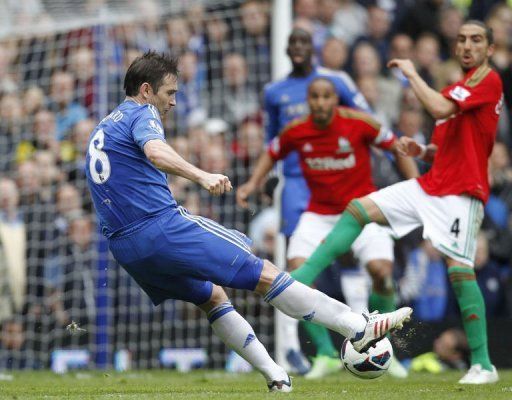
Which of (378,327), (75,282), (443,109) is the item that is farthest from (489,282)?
(378,327)

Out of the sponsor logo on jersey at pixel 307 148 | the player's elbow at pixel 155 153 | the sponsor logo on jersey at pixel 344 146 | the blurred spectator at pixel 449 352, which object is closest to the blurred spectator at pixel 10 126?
the sponsor logo on jersey at pixel 307 148

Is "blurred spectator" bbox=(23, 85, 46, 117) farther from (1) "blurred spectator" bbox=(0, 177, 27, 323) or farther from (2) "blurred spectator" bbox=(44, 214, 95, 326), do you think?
(2) "blurred spectator" bbox=(44, 214, 95, 326)

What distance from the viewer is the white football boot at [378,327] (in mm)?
6836

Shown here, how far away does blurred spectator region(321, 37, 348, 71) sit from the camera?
1317cm

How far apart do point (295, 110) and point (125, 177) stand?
384 cm

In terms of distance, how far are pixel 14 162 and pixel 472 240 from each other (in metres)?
6.85

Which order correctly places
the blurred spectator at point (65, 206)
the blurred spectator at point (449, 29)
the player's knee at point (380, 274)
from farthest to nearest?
the blurred spectator at point (449, 29) < the blurred spectator at point (65, 206) < the player's knee at point (380, 274)

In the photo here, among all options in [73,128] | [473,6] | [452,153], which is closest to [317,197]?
[452,153]

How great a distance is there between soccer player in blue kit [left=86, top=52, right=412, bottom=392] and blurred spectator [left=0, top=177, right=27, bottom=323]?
5603 millimetres

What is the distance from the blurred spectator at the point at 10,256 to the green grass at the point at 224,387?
200 cm

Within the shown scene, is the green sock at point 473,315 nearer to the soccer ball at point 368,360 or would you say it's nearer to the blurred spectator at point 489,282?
the soccer ball at point 368,360

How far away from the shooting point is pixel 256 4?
42.6ft

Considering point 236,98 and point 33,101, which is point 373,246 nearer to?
point 236,98

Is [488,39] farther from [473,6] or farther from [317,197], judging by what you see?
[473,6]
